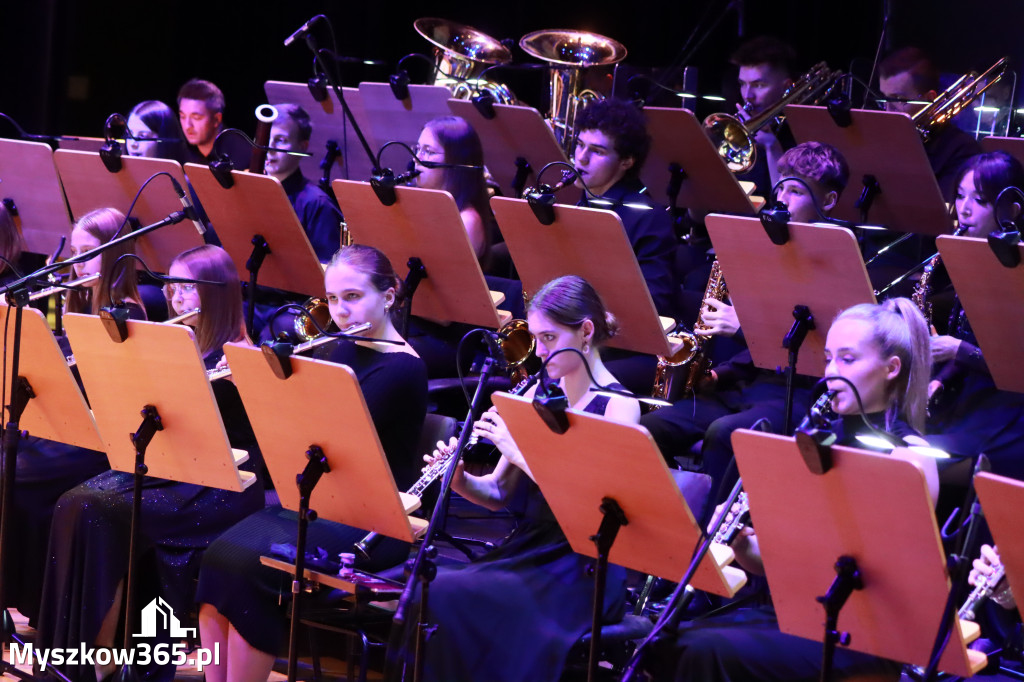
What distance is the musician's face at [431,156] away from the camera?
4.18 m

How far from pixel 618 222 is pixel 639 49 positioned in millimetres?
3201

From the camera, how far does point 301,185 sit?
4844 millimetres

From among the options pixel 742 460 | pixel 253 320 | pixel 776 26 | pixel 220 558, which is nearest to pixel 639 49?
pixel 776 26

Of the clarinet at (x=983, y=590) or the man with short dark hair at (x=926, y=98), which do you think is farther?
the man with short dark hair at (x=926, y=98)

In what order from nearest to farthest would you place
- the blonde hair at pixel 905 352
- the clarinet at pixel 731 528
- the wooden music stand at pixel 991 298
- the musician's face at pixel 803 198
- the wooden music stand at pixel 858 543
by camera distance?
the wooden music stand at pixel 858 543
the clarinet at pixel 731 528
the blonde hair at pixel 905 352
the wooden music stand at pixel 991 298
the musician's face at pixel 803 198

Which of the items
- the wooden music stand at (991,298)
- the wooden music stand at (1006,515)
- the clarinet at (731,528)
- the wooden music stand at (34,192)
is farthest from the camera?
the wooden music stand at (34,192)

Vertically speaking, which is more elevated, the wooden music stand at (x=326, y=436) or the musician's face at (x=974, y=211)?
the musician's face at (x=974, y=211)

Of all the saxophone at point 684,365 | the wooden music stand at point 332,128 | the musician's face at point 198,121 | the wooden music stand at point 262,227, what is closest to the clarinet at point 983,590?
the saxophone at point 684,365

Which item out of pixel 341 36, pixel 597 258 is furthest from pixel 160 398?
pixel 341 36

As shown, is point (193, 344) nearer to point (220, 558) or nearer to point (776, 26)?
point (220, 558)

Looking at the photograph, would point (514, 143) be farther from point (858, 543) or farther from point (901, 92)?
point (858, 543)

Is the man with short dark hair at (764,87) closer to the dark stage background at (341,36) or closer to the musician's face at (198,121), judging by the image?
the dark stage background at (341,36)

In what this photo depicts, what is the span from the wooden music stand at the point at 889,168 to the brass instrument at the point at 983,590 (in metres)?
1.95

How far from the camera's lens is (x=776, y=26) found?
5863 mm
